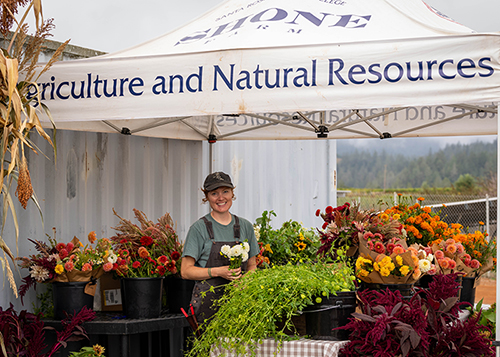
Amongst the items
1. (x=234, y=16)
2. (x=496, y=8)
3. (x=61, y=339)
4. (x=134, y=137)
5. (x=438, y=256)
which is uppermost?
(x=496, y=8)

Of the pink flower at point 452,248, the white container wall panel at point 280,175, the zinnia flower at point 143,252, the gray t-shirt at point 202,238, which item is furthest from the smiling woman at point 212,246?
the white container wall panel at point 280,175

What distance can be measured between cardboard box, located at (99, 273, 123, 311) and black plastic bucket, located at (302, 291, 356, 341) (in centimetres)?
187

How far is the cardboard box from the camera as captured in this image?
4.09 m

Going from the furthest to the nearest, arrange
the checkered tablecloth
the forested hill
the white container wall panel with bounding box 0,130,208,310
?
the forested hill
the white container wall panel with bounding box 0,130,208,310
the checkered tablecloth

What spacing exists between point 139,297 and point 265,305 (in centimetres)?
146

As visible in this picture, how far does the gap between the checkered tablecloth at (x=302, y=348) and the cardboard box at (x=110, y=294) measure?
1.60 meters

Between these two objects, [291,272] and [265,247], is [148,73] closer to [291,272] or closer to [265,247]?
[291,272]

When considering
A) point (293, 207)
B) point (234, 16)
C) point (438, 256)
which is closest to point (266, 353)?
point (438, 256)

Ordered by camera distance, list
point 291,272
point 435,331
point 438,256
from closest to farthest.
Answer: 1. point 435,331
2. point 291,272
3. point 438,256

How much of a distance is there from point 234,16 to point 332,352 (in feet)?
7.85

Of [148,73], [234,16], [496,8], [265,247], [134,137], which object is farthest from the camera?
[496,8]

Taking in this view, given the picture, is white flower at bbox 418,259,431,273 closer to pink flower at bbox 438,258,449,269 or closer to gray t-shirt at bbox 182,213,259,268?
pink flower at bbox 438,258,449,269

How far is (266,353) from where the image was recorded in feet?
8.92

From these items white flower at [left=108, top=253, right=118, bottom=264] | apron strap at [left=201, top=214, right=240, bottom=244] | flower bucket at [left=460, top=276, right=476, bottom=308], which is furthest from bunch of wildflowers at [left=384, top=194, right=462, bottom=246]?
white flower at [left=108, top=253, right=118, bottom=264]
